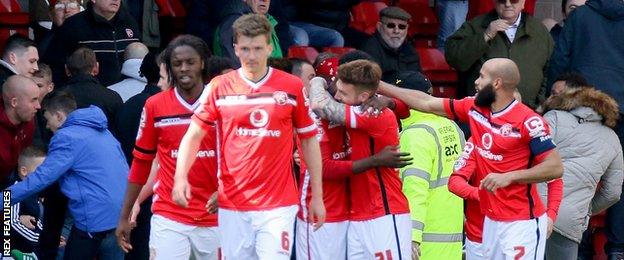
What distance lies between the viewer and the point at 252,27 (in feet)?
32.6

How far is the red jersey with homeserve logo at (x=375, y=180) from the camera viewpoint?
10.8m

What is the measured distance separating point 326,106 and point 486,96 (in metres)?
1.06

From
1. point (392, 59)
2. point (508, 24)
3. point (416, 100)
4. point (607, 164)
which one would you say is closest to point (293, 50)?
point (392, 59)

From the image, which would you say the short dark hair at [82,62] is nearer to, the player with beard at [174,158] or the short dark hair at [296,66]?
the short dark hair at [296,66]

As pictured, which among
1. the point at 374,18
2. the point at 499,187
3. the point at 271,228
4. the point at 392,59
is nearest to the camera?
the point at 271,228

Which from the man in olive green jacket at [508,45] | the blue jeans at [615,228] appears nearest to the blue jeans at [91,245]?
the man in olive green jacket at [508,45]

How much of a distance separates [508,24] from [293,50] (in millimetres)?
1980

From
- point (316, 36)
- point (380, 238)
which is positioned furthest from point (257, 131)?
point (316, 36)

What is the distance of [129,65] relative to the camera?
45.1ft

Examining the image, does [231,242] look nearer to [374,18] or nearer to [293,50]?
[293,50]

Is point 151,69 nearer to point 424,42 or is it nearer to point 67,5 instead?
point 67,5

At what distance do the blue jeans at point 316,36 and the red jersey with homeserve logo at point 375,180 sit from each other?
495 cm

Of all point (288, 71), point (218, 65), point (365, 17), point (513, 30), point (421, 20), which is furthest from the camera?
point (421, 20)

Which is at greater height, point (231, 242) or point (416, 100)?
point (416, 100)
